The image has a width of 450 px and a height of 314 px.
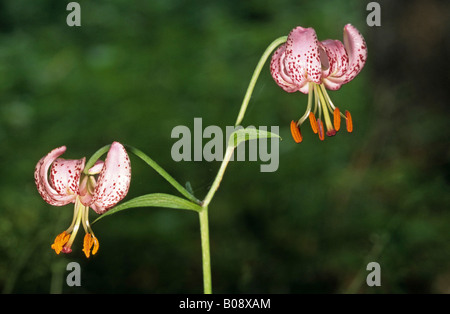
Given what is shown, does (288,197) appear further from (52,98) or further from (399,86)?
(52,98)

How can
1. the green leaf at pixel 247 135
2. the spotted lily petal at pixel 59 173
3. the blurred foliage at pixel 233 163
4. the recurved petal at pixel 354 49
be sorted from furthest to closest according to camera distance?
the blurred foliage at pixel 233 163 → the recurved petal at pixel 354 49 → the spotted lily petal at pixel 59 173 → the green leaf at pixel 247 135

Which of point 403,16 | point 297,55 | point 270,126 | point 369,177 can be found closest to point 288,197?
point 369,177

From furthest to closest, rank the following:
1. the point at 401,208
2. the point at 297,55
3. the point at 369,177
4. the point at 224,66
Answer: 1. the point at 224,66
2. the point at 369,177
3. the point at 401,208
4. the point at 297,55

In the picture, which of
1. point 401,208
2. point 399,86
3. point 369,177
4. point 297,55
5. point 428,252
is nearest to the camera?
point 297,55

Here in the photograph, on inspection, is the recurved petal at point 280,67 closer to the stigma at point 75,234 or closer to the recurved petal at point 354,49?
the recurved petal at point 354,49

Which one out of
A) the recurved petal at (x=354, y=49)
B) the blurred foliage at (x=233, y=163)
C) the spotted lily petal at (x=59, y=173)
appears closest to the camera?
the spotted lily petal at (x=59, y=173)

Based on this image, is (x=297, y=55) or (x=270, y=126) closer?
(x=297, y=55)

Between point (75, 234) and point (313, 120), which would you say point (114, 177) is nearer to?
point (75, 234)

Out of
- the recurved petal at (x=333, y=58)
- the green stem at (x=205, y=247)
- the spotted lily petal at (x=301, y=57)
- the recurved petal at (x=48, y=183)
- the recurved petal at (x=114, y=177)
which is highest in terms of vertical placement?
the recurved petal at (x=333, y=58)

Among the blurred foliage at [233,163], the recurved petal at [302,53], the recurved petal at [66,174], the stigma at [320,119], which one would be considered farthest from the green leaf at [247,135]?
the blurred foliage at [233,163]
